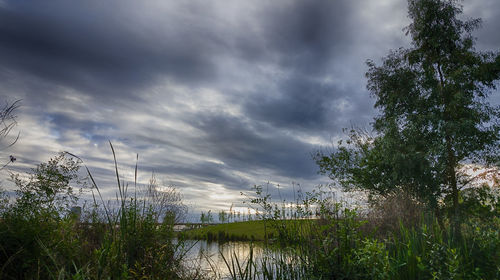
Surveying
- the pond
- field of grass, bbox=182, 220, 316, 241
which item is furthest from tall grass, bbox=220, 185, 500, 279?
the pond

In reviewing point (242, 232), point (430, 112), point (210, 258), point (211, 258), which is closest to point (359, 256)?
point (210, 258)

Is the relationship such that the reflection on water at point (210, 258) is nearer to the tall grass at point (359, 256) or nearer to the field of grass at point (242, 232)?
the field of grass at point (242, 232)

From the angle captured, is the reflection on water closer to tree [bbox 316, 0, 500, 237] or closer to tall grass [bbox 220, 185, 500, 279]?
tall grass [bbox 220, 185, 500, 279]

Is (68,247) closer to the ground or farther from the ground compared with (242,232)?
farther from the ground

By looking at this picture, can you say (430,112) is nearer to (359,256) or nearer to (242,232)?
(359,256)

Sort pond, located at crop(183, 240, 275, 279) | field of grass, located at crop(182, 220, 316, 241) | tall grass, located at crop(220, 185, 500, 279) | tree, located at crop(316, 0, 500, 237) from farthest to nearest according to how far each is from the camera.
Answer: tree, located at crop(316, 0, 500, 237)
field of grass, located at crop(182, 220, 316, 241)
pond, located at crop(183, 240, 275, 279)
tall grass, located at crop(220, 185, 500, 279)

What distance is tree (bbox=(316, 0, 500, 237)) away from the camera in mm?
18000

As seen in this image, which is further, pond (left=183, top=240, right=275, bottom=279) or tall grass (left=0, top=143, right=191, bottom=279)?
pond (left=183, top=240, right=275, bottom=279)

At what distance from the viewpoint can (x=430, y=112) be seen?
18656mm

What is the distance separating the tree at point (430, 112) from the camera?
1800 centimetres

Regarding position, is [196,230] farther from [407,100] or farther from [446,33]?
[446,33]

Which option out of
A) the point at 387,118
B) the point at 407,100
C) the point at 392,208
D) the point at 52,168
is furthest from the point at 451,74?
the point at 52,168

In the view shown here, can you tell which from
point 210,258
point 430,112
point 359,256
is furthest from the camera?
point 430,112

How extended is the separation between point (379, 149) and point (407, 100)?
3.52m
